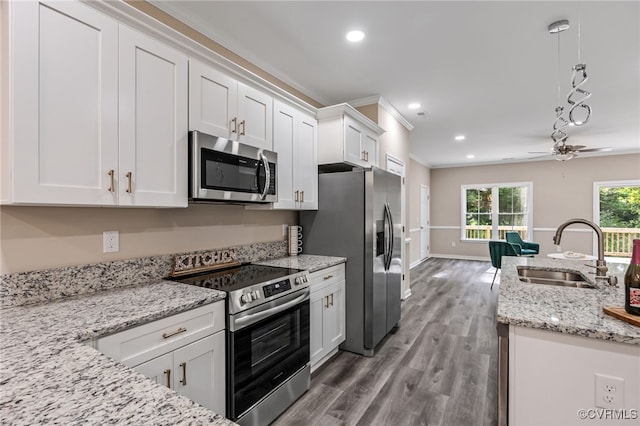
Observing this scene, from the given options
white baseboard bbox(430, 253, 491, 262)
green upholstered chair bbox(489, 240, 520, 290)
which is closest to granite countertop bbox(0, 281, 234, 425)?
green upholstered chair bbox(489, 240, 520, 290)

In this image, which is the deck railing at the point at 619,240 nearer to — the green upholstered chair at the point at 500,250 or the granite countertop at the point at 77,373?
the green upholstered chair at the point at 500,250

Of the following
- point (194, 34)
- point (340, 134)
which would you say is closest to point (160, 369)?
point (194, 34)

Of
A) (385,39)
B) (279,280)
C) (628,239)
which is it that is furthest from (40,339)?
(628,239)

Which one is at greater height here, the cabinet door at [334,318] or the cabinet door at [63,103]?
the cabinet door at [63,103]

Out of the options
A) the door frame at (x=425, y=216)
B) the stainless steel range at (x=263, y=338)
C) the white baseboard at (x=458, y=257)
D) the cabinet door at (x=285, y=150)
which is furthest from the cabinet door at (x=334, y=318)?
the white baseboard at (x=458, y=257)

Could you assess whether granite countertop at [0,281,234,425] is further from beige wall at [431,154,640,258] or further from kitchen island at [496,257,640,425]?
beige wall at [431,154,640,258]

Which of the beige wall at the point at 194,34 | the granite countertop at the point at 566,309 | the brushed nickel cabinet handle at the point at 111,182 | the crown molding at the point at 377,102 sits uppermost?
the crown molding at the point at 377,102

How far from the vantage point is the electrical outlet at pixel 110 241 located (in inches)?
68.2

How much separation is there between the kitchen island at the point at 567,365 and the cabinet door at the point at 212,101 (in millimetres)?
1895

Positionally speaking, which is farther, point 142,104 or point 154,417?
point 142,104

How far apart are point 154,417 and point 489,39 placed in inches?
122

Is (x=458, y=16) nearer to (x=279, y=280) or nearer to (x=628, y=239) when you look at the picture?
(x=279, y=280)

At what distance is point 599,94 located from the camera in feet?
11.9

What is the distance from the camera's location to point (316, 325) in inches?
98.7
